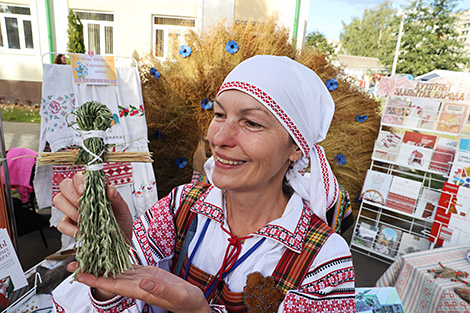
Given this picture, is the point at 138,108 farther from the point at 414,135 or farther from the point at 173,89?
the point at 414,135

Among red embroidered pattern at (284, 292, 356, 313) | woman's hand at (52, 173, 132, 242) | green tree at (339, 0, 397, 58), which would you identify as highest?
green tree at (339, 0, 397, 58)

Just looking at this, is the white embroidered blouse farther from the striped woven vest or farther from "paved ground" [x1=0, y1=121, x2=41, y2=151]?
"paved ground" [x1=0, y1=121, x2=41, y2=151]

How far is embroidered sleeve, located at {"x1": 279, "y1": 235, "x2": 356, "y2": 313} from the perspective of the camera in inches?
38.3

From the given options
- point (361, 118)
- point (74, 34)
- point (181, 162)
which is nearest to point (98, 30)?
point (74, 34)

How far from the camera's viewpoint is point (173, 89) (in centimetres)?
411

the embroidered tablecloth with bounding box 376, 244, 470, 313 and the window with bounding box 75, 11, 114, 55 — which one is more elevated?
the window with bounding box 75, 11, 114, 55

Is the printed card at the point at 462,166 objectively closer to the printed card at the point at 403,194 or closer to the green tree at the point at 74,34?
the printed card at the point at 403,194

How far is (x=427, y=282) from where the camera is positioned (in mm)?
2469

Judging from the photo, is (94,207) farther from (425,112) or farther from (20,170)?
(425,112)

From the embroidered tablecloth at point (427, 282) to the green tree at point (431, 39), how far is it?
16.7 meters

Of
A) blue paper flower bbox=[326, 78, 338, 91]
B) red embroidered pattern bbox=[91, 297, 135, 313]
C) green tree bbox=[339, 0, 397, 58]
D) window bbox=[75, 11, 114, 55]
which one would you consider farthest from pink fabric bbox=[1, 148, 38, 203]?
green tree bbox=[339, 0, 397, 58]

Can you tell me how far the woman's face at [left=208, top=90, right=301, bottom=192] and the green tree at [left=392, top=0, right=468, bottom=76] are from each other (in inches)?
738

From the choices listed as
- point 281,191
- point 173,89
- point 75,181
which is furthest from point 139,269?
point 173,89

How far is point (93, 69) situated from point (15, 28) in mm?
9826
